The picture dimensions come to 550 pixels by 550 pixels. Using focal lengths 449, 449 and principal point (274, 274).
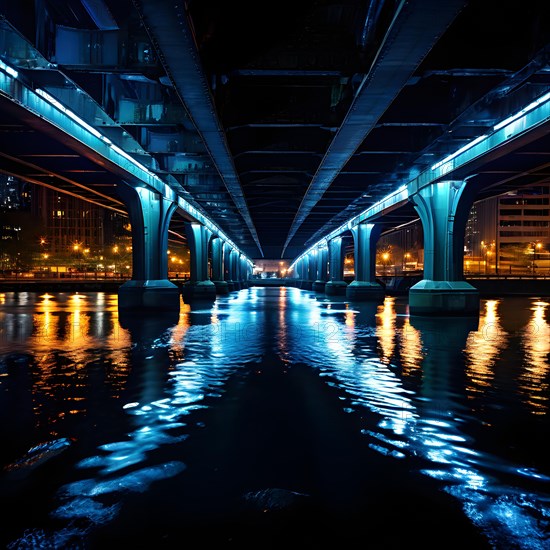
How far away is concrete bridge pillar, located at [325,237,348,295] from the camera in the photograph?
4534cm

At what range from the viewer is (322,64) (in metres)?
8.66

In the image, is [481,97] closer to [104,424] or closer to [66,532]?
[104,424]

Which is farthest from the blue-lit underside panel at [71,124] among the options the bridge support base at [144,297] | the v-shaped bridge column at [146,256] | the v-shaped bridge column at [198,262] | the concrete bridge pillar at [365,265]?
the concrete bridge pillar at [365,265]

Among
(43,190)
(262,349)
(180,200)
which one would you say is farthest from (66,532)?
(43,190)

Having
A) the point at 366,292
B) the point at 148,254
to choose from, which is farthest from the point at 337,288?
the point at 148,254

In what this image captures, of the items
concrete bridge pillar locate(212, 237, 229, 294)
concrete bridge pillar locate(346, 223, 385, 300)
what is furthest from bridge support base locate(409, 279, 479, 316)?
concrete bridge pillar locate(212, 237, 229, 294)

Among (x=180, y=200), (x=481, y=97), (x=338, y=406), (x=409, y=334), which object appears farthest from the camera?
(x=180, y=200)

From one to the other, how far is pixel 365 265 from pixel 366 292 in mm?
2147

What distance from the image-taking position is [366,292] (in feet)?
112

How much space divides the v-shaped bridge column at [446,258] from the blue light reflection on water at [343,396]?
5.09m

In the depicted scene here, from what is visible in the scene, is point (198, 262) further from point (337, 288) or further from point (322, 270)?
point (322, 270)

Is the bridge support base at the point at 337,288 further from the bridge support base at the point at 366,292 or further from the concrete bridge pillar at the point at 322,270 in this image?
the bridge support base at the point at 366,292

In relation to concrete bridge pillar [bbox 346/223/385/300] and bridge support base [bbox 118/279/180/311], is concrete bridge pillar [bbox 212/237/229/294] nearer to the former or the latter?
concrete bridge pillar [bbox 346/223/385/300]

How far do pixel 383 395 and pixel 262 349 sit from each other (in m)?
4.54
